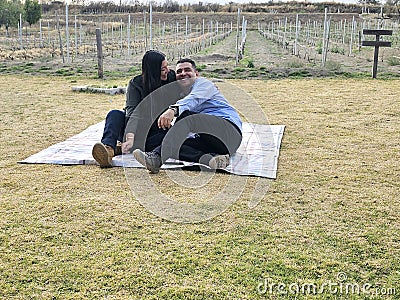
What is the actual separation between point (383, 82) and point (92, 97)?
17.8 feet

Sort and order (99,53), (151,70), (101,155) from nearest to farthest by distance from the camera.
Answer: (101,155), (151,70), (99,53)

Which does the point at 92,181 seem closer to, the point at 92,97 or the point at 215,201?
the point at 215,201

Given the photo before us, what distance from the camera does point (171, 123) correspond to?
3682mm

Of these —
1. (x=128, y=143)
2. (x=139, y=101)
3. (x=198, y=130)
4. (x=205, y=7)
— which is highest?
(x=205, y=7)

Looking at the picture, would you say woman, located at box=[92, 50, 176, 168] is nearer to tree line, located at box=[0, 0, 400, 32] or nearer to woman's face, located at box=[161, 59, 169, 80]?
woman's face, located at box=[161, 59, 169, 80]

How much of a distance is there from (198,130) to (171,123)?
0.22 meters

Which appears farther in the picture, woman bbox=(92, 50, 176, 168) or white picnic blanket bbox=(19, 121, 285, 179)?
woman bbox=(92, 50, 176, 168)

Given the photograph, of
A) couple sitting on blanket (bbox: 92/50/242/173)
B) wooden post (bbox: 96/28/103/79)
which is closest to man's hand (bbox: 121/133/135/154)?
couple sitting on blanket (bbox: 92/50/242/173)

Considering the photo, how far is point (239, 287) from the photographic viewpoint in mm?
2023

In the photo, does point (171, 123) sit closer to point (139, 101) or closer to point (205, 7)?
point (139, 101)

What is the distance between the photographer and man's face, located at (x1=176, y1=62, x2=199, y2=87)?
3.93 metres
